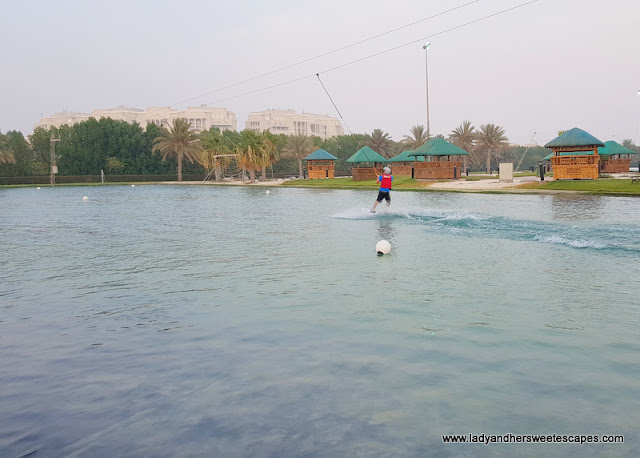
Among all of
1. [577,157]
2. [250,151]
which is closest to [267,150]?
[250,151]

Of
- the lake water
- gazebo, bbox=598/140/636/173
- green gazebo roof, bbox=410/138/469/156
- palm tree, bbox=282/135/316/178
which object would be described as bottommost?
the lake water

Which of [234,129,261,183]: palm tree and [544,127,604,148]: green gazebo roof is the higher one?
[234,129,261,183]: palm tree

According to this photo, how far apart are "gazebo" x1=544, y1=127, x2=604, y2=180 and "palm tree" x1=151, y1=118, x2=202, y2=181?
201 feet

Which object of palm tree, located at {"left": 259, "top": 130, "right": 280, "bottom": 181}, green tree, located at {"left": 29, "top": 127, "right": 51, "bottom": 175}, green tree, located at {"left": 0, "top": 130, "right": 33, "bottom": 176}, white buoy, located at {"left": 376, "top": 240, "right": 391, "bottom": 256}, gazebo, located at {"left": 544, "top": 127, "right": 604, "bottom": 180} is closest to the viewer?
white buoy, located at {"left": 376, "top": 240, "right": 391, "bottom": 256}

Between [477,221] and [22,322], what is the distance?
16029 mm

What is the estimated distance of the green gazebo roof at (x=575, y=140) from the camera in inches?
1613

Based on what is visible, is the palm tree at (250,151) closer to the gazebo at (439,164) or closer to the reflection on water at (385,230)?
the gazebo at (439,164)

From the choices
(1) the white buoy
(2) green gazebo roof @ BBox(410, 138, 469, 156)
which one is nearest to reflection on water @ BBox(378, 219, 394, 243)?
(1) the white buoy

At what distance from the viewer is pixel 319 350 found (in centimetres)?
664

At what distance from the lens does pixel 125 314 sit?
854cm

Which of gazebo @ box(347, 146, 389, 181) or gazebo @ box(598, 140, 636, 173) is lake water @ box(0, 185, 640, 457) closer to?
gazebo @ box(347, 146, 389, 181)

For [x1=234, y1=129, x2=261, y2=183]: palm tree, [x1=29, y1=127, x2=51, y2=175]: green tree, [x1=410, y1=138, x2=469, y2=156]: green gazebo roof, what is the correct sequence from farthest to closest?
1. [x1=29, y1=127, x2=51, y2=175]: green tree
2. [x1=234, y1=129, x2=261, y2=183]: palm tree
3. [x1=410, y1=138, x2=469, y2=156]: green gazebo roof

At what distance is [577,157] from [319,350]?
3997 centimetres

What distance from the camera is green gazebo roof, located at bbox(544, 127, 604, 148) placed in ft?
134
